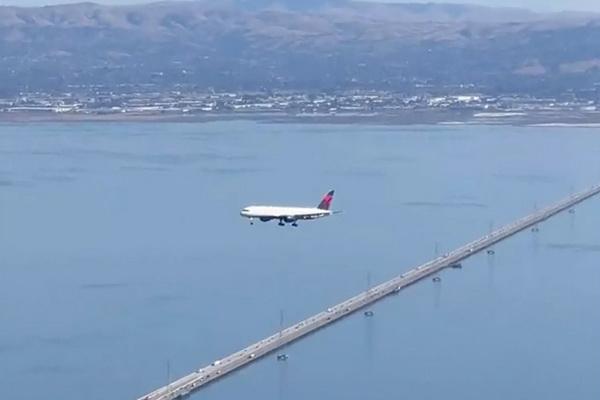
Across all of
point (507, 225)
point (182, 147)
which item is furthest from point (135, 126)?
point (507, 225)

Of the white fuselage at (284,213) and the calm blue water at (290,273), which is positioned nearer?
the calm blue water at (290,273)

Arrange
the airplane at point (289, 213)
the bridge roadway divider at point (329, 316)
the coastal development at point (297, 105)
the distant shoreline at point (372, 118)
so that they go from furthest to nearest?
the coastal development at point (297, 105)
the distant shoreline at point (372, 118)
the airplane at point (289, 213)
the bridge roadway divider at point (329, 316)

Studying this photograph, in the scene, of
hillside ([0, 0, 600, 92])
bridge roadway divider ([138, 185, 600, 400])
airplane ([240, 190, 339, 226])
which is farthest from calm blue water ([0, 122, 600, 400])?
hillside ([0, 0, 600, 92])

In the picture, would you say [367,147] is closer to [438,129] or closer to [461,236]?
[438,129]

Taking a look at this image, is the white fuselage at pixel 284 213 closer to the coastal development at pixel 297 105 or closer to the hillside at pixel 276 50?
the coastal development at pixel 297 105

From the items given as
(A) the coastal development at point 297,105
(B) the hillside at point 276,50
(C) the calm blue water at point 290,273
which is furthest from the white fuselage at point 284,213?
(B) the hillside at point 276,50

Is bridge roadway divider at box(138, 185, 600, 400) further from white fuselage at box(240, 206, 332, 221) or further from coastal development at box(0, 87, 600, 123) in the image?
coastal development at box(0, 87, 600, 123)
